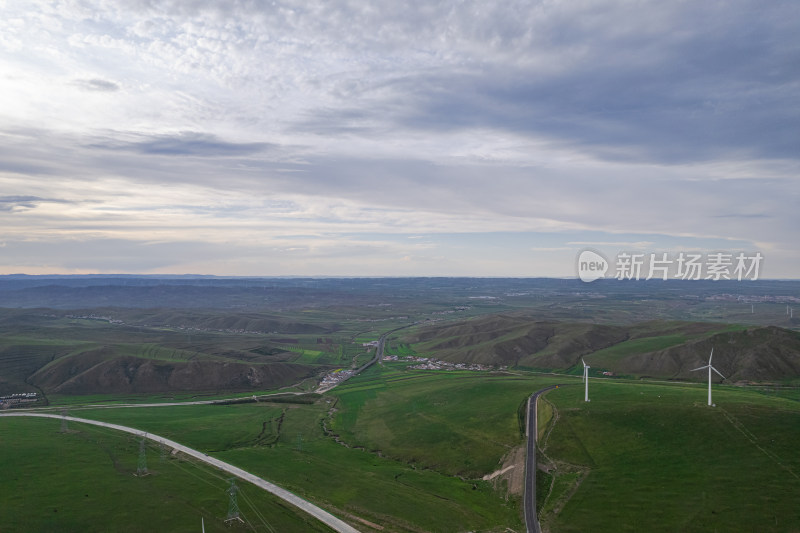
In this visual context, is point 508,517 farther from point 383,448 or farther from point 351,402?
point 351,402

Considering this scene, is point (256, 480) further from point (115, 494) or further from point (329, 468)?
point (115, 494)

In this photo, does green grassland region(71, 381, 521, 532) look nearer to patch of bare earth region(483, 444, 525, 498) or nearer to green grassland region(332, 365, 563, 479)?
patch of bare earth region(483, 444, 525, 498)

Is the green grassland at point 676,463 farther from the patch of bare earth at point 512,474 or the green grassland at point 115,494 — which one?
the green grassland at point 115,494

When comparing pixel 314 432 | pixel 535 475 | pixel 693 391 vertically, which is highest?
pixel 693 391

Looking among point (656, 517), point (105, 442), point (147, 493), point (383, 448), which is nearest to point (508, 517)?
point (656, 517)

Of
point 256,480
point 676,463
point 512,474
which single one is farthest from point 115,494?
point 676,463

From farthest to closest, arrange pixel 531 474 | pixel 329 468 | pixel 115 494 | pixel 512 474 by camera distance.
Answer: pixel 329 468, pixel 512 474, pixel 531 474, pixel 115 494
